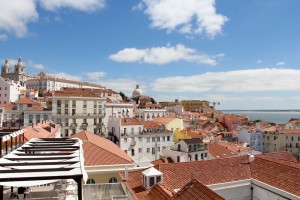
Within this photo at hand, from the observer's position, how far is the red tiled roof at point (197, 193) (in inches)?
457

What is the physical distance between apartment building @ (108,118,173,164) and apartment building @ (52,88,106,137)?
3.88 meters

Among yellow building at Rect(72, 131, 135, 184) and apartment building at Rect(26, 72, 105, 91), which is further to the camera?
apartment building at Rect(26, 72, 105, 91)

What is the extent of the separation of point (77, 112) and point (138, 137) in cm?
1345

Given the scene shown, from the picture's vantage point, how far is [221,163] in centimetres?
1884

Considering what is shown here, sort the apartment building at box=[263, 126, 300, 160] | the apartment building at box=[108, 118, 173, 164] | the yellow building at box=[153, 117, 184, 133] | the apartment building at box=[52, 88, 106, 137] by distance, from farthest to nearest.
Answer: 1. the apartment building at box=[263, 126, 300, 160]
2. the yellow building at box=[153, 117, 184, 133]
3. the apartment building at box=[52, 88, 106, 137]
4. the apartment building at box=[108, 118, 173, 164]

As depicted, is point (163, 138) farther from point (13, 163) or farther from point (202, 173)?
point (13, 163)

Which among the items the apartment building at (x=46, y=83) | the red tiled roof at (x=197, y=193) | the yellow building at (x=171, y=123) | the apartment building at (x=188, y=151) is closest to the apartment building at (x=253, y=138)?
the yellow building at (x=171, y=123)

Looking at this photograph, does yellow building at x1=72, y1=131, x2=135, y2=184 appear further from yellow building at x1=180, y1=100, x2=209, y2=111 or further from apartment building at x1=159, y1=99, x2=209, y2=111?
yellow building at x1=180, y1=100, x2=209, y2=111

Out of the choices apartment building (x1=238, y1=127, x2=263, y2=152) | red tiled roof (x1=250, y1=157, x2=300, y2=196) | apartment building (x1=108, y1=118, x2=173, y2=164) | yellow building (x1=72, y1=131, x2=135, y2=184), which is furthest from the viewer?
apartment building (x1=238, y1=127, x2=263, y2=152)

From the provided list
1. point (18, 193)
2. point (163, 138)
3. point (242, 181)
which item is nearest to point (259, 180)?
point (242, 181)

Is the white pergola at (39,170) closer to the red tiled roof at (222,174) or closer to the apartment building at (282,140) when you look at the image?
the red tiled roof at (222,174)

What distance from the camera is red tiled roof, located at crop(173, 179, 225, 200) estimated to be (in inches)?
457

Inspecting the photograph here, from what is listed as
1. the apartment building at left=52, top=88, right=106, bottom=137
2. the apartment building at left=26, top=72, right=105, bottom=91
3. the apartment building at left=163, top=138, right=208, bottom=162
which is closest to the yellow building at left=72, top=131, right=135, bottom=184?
the apartment building at left=163, top=138, right=208, bottom=162

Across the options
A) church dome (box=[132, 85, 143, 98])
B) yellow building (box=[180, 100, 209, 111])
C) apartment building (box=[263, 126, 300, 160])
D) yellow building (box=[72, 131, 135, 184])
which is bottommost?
apartment building (box=[263, 126, 300, 160])
